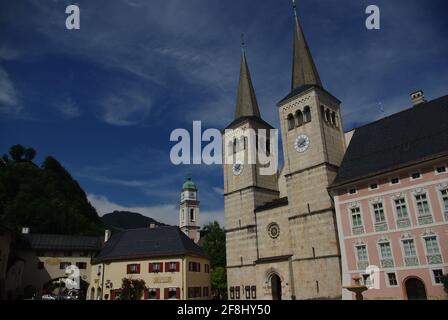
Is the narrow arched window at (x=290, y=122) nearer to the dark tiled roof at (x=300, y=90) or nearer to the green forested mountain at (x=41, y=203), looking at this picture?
the dark tiled roof at (x=300, y=90)

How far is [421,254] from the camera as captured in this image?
2661 cm

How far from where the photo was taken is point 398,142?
3256 centimetres

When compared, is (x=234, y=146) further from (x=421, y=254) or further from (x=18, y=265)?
(x=18, y=265)

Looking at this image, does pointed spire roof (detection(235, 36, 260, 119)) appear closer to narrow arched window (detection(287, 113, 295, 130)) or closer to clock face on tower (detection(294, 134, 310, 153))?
narrow arched window (detection(287, 113, 295, 130))

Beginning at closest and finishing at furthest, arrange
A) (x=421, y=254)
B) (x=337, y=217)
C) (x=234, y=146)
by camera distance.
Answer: (x=421, y=254) < (x=337, y=217) < (x=234, y=146)

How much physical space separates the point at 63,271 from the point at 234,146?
3349 centimetres

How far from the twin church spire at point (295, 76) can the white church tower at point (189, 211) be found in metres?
59.3

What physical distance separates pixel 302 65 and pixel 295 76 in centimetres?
160

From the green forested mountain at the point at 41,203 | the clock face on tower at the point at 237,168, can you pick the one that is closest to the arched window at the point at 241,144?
the clock face on tower at the point at 237,168

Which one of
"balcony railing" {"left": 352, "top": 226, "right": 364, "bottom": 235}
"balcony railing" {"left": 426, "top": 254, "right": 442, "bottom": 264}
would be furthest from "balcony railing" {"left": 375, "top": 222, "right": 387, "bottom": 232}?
"balcony railing" {"left": 426, "top": 254, "right": 442, "bottom": 264}

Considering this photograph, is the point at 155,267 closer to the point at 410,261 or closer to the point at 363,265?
the point at 363,265

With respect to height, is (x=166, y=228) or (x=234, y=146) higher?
(x=234, y=146)
